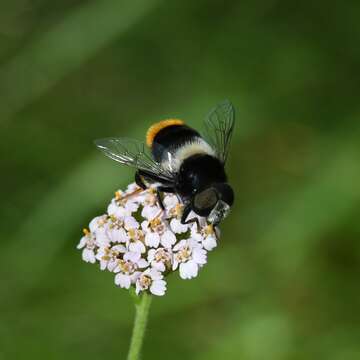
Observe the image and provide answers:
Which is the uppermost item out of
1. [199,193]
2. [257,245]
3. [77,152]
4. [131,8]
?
[131,8]

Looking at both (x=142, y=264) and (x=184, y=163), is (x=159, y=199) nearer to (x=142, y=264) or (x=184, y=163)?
(x=184, y=163)

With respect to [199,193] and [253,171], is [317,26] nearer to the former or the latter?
[253,171]

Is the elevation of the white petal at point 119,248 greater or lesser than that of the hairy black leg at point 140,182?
lesser

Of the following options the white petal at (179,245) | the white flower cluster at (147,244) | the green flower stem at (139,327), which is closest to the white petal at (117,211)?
the white flower cluster at (147,244)

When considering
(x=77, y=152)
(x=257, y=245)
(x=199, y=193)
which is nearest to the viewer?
(x=199, y=193)

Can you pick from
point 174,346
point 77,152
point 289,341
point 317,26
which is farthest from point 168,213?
point 317,26

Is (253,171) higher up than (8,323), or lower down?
higher up

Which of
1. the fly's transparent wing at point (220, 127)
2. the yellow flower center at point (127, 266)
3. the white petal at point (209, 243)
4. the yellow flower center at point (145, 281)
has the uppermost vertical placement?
the fly's transparent wing at point (220, 127)

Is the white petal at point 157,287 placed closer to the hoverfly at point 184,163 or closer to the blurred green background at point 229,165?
the hoverfly at point 184,163
